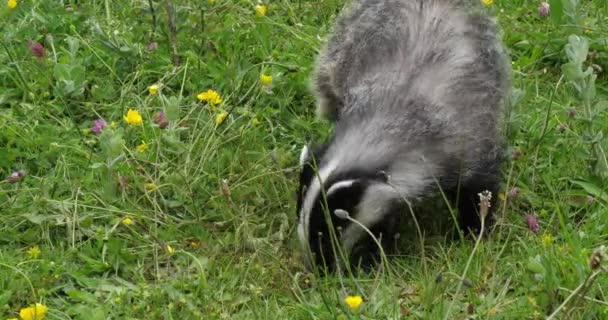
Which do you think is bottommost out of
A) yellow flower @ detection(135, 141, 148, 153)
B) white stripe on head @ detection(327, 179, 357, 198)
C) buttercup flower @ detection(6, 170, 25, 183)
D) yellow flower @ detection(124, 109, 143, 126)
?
yellow flower @ detection(135, 141, 148, 153)

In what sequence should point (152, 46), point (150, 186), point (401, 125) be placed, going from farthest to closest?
point (152, 46) < point (150, 186) < point (401, 125)

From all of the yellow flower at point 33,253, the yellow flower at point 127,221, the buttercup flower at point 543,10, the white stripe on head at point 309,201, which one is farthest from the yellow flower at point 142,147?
the buttercup flower at point 543,10

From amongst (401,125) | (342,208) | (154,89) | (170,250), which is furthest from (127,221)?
(401,125)

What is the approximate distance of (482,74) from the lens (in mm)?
4934

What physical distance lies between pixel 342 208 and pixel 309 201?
136mm

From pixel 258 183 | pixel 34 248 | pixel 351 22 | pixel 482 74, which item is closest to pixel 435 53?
pixel 482 74

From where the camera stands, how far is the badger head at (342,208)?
421cm

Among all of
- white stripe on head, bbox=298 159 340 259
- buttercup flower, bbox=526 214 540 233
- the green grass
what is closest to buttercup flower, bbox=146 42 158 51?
the green grass

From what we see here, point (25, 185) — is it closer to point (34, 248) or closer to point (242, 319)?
point (34, 248)

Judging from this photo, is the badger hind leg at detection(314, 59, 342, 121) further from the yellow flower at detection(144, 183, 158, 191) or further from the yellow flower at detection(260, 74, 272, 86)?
the yellow flower at detection(144, 183, 158, 191)

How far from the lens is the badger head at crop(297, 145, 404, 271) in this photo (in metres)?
4.21

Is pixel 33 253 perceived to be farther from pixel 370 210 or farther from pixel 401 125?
pixel 401 125

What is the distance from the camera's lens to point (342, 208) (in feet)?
13.8

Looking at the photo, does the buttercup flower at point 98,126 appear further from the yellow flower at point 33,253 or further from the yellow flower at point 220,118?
the yellow flower at point 33,253
